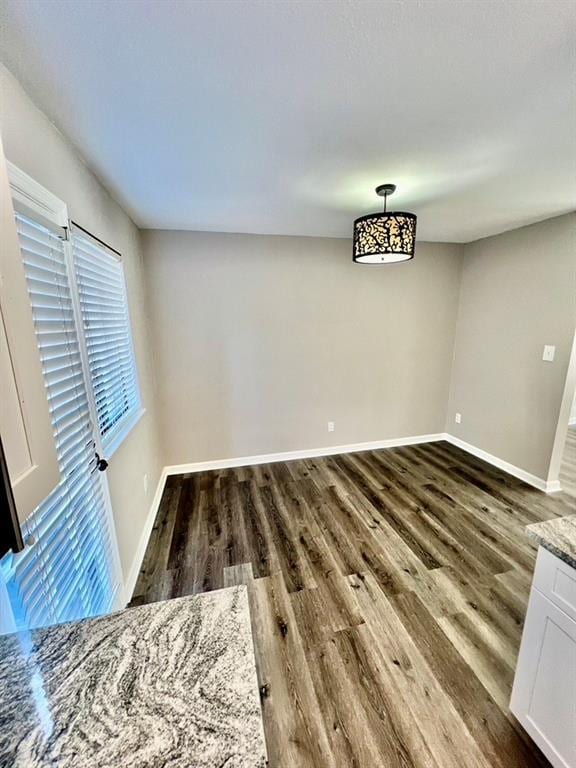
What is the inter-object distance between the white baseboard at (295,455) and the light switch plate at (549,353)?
1546 mm

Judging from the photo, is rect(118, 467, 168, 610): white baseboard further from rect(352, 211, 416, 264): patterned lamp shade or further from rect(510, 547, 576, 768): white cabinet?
rect(352, 211, 416, 264): patterned lamp shade

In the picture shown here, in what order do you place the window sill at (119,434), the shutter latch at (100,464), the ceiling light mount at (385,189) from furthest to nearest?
the ceiling light mount at (385,189)
the window sill at (119,434)
the shutter latch at (100,464)

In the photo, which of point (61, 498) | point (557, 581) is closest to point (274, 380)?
point (61, 498)

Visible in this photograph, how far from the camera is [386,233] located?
6.08ft

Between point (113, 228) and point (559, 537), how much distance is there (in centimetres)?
274

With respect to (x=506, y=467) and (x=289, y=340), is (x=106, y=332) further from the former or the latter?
(x=506, y=467)

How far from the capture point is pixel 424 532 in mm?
2377

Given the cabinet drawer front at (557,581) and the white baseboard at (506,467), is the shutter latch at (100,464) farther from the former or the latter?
the white baseboard at (506,467)

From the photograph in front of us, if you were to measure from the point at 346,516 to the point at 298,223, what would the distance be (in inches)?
97.9

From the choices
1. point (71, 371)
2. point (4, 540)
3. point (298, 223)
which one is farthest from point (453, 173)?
point (4, 540)

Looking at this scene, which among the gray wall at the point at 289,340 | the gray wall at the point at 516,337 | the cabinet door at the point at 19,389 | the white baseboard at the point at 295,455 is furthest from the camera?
the white baseboard at the point at 295,455

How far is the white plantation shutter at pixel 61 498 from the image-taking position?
97 centimetres

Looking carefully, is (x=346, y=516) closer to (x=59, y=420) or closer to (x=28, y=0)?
(x=59, y=420)

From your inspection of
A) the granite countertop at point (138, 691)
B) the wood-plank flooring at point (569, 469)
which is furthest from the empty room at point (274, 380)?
the wood-plank flooring at point (569, 469)
